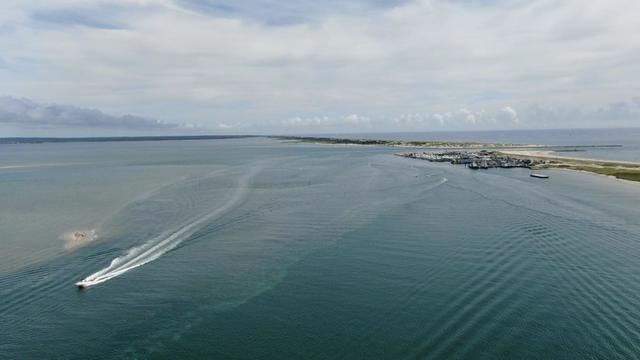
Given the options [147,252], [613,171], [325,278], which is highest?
[613,171]

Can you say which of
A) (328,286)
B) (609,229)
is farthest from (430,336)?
(609,229)

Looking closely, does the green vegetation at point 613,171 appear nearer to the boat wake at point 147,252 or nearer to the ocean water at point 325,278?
the ocean water at point 325,278

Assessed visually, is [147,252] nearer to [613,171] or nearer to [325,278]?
[325,278]

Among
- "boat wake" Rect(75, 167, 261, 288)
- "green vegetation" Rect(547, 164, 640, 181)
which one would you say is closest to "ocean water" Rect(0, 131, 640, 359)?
"boat wake" Rect(75, 167, 261, 288)

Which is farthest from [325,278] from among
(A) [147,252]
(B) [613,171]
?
(B) [613,171]

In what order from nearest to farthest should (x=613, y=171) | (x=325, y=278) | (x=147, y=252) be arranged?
(x=325, y=278)
(x=147, y=252)
(x=613, y=171)

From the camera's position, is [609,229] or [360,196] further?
[360,196]

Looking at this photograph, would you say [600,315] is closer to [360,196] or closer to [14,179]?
[360,196]

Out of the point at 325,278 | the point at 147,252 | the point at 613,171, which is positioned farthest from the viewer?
the point at 613,171
